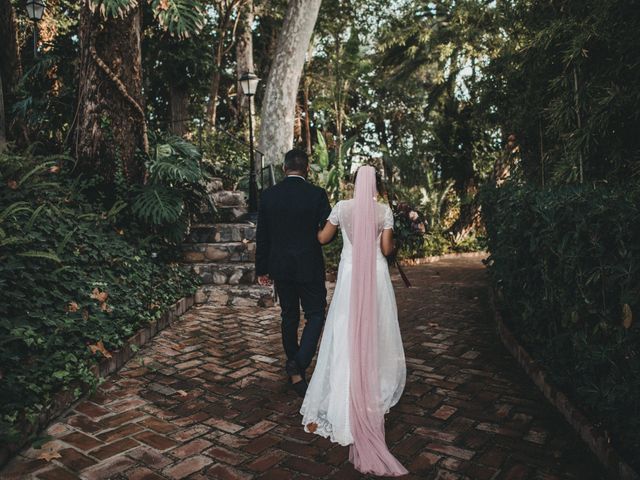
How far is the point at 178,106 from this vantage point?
14.8 metres

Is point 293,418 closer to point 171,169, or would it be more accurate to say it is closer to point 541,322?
point 541,322

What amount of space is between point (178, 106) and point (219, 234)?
7.30 m

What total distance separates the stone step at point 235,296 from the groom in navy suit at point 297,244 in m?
3.34

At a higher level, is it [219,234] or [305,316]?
[219,234]

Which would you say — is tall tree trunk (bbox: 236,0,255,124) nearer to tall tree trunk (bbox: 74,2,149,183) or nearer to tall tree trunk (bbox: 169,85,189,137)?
tall tree trunk (bbox: 169,85,189,137)

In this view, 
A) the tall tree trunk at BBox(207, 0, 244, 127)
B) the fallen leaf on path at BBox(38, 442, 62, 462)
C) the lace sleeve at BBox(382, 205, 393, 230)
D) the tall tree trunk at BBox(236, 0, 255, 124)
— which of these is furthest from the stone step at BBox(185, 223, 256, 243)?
the tall tree trunk at BBox(236, 0, 255, 124)

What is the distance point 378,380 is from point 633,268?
176cm

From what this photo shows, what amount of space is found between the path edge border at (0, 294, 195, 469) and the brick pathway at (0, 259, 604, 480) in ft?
0.23

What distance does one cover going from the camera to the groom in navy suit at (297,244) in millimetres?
4152

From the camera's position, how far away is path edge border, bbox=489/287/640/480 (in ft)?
9.27

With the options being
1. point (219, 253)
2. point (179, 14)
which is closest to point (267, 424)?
point (219, 253)

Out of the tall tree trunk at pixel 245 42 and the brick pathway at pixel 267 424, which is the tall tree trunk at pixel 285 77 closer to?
the tall tree trunk at pixel 245 42

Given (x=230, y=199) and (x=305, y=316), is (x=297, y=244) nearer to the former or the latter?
(x=305, y=316)

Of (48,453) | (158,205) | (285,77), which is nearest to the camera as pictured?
(48,453)
